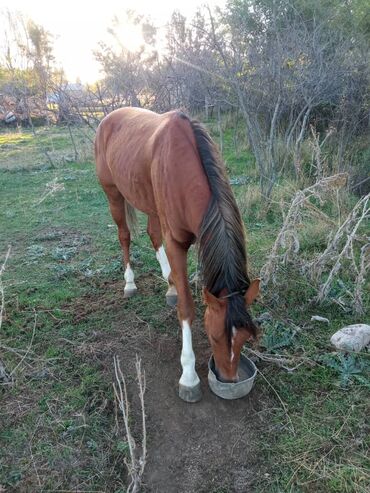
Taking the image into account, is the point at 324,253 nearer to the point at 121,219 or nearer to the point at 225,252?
the point at 225,252

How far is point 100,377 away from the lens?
2738mm

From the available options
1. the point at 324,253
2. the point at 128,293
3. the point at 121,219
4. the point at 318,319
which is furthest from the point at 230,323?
the point at 121,219

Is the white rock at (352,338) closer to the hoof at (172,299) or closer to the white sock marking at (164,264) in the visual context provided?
the hoof at (172,299)

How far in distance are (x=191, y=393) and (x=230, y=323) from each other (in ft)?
2.47

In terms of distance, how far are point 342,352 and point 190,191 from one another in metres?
1.57

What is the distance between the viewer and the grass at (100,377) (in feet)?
6.73

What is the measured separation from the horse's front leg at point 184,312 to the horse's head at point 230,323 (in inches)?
17.7

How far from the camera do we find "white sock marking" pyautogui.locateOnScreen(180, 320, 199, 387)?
2.51 m

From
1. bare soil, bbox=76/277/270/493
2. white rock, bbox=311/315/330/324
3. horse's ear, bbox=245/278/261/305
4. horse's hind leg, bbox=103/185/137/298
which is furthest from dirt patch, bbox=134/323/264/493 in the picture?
horse's hind leg, bbox=103/185/137/298

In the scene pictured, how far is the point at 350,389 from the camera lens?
8.09 feet

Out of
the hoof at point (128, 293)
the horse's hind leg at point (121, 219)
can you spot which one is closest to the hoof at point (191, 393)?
the hoof at point (128, 293)

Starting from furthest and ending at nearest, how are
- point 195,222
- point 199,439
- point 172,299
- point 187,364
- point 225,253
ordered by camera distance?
point 172,299
point 187,364
point 195,222
point 199,439
point 225,253

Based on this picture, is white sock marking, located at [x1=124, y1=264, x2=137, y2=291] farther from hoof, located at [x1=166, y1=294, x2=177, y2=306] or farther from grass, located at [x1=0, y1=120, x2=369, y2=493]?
hoof, located at [x1=166, y1=294, x2=177, y2=306]

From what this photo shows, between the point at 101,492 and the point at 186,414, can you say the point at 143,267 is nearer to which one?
the point at 186,414
